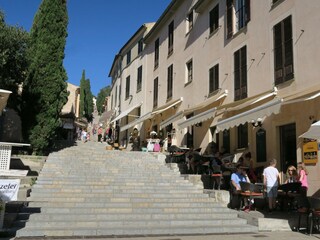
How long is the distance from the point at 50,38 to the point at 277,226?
14.2 m

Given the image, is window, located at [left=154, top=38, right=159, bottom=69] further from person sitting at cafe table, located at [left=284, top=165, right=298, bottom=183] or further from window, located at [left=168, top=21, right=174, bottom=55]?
person sitting at cafe table, located at [left=284, top=165, right=298, bottom=183]

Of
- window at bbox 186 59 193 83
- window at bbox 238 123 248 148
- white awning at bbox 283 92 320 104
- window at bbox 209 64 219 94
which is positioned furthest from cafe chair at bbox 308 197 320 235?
window at bbox 186 59 193 83

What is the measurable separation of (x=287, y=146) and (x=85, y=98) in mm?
64232

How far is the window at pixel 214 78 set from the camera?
63.1ft

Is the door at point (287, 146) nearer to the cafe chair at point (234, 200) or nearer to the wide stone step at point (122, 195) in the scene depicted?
the cafe chair at point (234, 200)

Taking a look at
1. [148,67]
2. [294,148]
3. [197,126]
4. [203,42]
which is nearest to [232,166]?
[294,148]

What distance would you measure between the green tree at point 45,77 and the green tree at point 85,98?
50118mm

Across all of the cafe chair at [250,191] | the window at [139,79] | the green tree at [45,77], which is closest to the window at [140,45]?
the window at [139,79]

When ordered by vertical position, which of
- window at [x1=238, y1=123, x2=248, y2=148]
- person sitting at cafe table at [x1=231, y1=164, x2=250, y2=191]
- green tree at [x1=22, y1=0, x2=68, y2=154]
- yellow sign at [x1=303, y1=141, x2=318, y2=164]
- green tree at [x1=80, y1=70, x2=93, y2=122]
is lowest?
person sitting at cafe table at [x1=231, y1=164, x2=250, y2=191]

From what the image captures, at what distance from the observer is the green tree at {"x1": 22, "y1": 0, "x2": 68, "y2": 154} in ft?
60.3

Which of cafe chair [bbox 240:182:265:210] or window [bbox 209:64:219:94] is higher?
window [bbox 209:64:219:94]

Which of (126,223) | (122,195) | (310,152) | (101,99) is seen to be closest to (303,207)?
(310,152)

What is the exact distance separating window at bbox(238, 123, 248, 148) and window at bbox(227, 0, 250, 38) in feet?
15.1

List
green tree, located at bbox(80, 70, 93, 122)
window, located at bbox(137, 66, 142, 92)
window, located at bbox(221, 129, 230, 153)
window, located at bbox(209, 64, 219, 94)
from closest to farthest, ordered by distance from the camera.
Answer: window, located at bbox(221, 129, 230, 153) → window, located at bbox(209, 64, 219, 94) → window, located at bbox(137, 66, 142, 92) → green tree, located at bbox(80, 70, 93, 122)
